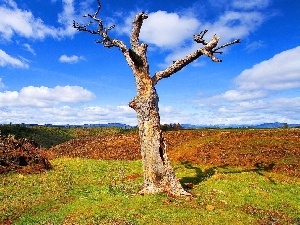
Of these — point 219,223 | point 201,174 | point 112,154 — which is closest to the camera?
point 219,223

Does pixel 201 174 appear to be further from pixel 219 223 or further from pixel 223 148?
pixel 219 223

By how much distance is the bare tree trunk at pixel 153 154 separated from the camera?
25.4m

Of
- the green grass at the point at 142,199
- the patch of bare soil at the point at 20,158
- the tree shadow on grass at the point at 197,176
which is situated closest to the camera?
the green grass at the point at 142,199

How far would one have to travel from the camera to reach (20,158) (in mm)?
38375

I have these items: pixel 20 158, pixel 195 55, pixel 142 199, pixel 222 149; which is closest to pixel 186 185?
pixel 142 199

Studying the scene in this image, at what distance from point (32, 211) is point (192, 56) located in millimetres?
14879

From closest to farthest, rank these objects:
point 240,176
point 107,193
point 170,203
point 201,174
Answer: point 170,203 → point 107,193 → point 240,176 → point 201,174

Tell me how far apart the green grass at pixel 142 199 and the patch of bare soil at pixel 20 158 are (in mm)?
1413

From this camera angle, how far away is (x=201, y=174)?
33.9m

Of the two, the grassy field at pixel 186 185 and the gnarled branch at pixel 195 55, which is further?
the gnarled branch at pixel 195 55

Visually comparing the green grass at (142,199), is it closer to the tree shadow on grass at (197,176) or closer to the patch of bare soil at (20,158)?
the tree shadow on grass at (197,176)

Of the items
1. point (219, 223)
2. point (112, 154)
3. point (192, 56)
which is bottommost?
point (219, 223)

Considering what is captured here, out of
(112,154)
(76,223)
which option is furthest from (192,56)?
(112,154)

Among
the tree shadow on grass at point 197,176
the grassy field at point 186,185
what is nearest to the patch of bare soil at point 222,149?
the grassy field at point 186,185
